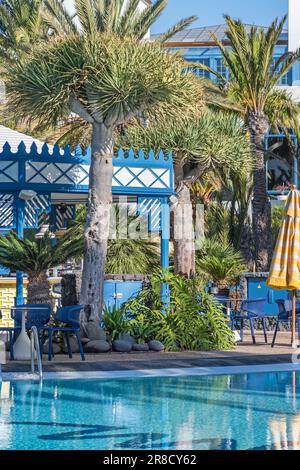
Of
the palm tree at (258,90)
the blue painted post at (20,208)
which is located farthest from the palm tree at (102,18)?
the blue painted post at (20,208)

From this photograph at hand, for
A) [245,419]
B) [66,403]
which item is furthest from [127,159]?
[245,419]

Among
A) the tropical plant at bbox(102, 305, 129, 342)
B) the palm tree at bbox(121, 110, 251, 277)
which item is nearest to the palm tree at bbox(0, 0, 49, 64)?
the palm tree at bbox(121, 110, 251, 277)

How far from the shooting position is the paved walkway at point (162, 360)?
44.0ft

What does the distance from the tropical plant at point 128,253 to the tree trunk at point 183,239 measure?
0.92 metres

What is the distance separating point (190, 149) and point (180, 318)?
19.6ft

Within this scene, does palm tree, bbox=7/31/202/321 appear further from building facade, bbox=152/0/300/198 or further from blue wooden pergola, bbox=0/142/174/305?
building facade, bbox=152/0/300/198

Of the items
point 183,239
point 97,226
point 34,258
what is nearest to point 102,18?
point 183,239

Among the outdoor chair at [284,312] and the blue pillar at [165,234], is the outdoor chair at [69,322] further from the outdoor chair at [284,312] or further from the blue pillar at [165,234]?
the outdoor chair at [284,312]

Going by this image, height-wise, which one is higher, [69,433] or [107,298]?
[107,298]

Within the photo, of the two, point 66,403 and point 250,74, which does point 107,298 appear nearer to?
point 66,403

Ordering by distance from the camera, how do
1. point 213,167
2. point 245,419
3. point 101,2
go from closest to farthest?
point 245,419 → point 101,2 → point 213,167

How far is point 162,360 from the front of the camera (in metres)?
14.3

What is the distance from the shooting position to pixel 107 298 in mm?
18562

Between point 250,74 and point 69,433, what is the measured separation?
17958 millimetres
